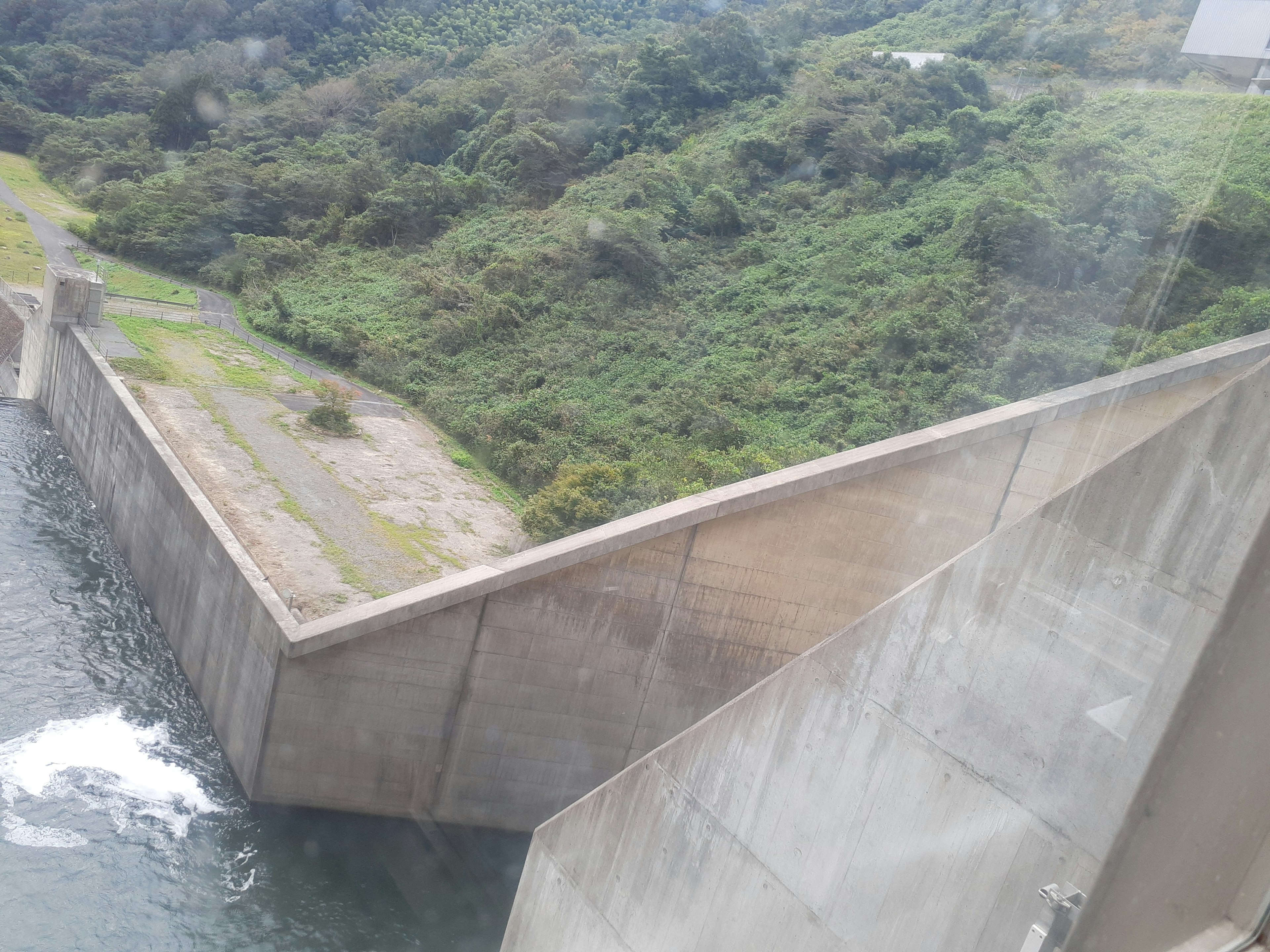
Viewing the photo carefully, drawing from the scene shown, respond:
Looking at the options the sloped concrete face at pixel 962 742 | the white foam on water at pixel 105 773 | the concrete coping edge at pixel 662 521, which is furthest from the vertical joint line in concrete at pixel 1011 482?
the white foam on water at pixel 105 773

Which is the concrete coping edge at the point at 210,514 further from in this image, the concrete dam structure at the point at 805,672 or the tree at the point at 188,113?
the tree at the point at 188,113

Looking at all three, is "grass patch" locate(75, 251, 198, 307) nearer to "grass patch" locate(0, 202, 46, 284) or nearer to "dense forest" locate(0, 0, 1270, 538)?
"grass patch" locate(0, 202, 46, 284)

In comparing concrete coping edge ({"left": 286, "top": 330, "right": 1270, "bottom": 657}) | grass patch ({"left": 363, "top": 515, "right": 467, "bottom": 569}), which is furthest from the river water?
grass patch ({"left": 363, "top": 515, "right": 467, "bottom": 569})

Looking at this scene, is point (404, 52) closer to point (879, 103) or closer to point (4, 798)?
point (879, 103)

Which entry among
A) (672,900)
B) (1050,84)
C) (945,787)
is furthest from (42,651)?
(1050,84)

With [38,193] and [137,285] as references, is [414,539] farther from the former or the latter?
[38,193]
